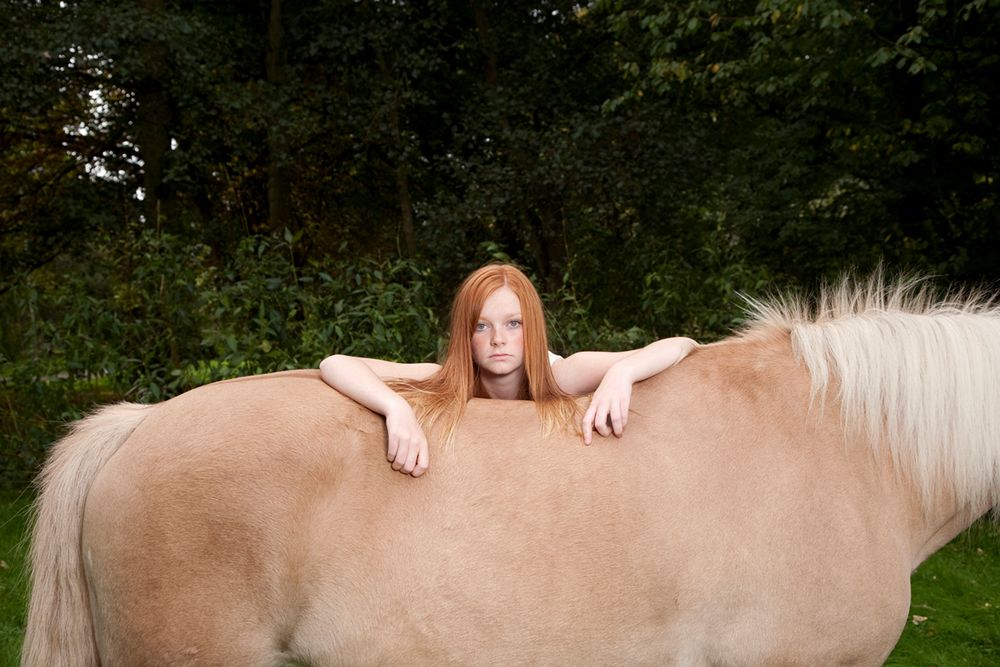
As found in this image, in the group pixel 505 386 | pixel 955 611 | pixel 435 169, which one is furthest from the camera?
pixel 435 169

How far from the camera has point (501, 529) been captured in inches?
91.9

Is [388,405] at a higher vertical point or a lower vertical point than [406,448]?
higher

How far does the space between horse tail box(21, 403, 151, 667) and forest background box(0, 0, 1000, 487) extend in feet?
10.3

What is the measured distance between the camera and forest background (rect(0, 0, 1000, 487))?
6426 millimetres

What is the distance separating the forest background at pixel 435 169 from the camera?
21.1 feet

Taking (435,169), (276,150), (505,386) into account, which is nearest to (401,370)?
(505,386)

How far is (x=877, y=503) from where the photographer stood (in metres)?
2.56

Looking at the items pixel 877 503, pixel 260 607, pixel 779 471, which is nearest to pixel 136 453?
pixel 260 607

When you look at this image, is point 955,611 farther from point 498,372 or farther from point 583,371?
point 498,372

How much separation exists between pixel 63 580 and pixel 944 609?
4.69m

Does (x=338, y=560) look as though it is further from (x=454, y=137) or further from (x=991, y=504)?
(x=454, y=137)

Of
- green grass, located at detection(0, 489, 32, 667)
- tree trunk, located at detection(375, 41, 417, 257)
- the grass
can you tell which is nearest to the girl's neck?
green grass, located at detection(0, 489, 32, 667)

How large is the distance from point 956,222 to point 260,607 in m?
8.77

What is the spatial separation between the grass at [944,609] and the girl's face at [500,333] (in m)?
2.32
